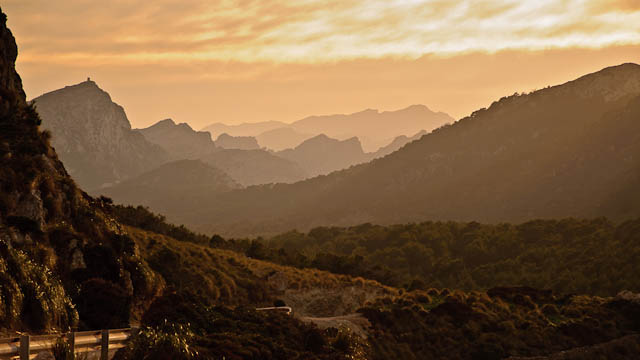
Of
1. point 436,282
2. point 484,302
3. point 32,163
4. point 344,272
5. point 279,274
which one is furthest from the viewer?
point 436,282

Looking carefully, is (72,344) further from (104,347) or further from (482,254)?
(482,254)

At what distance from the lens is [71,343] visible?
23.7 meters

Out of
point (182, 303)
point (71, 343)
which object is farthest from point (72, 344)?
point (182, 303)

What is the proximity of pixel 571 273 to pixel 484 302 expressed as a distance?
164 ft

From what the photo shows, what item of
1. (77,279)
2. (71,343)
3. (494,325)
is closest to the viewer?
(71,343)

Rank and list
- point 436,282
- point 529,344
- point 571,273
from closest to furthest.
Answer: point 529,344
point 571,273
point 436,282

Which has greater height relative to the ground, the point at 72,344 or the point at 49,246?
the point at 49,246

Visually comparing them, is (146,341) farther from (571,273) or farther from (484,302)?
(571,273)

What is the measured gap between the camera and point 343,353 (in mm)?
44250

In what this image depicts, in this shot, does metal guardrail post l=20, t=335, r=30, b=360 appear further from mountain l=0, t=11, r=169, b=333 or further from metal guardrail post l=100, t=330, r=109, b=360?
mountain l=0, t=11, r=169, b=333

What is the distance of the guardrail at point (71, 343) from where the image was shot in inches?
859

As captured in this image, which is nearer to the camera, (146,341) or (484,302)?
(146,341)

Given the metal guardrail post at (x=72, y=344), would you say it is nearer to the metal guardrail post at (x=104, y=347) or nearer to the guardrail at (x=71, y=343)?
the guardrail at (x=71, y=343)

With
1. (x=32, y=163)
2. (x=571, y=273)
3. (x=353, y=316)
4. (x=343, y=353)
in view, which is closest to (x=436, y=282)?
(x=571, y=273)
